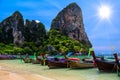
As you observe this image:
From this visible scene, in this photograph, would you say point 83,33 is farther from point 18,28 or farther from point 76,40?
point 18,28

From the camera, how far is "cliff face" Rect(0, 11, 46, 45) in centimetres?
12450

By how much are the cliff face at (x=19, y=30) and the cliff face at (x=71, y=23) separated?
17145 millimetres

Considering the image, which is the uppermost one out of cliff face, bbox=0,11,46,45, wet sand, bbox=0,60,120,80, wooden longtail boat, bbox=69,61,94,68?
cliff face, bbox=0,11,46,45

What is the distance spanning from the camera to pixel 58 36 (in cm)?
13212

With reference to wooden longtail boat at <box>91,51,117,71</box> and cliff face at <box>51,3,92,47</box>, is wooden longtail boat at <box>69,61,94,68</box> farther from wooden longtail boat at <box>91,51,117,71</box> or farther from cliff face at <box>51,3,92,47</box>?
cliff face at <box>51,3,92,47</box>

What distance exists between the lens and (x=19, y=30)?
4934 inches

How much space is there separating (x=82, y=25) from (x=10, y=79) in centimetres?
13519

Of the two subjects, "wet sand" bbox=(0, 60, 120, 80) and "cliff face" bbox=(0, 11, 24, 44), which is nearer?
"wet sand" bbox=(0, 60, 120, 80)

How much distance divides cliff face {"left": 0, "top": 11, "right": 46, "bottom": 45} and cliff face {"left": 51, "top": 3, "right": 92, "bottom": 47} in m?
17.1

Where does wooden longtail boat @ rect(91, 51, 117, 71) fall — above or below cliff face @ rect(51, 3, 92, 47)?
below

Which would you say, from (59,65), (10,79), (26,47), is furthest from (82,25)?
(10,79)

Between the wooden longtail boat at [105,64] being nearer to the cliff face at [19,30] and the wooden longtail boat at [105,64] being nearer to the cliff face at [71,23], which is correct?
the cliff face at [19,30]

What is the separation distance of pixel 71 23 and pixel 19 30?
110 ft

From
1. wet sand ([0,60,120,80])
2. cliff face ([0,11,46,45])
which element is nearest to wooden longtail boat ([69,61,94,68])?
wet sand ([0,60,120,80])
